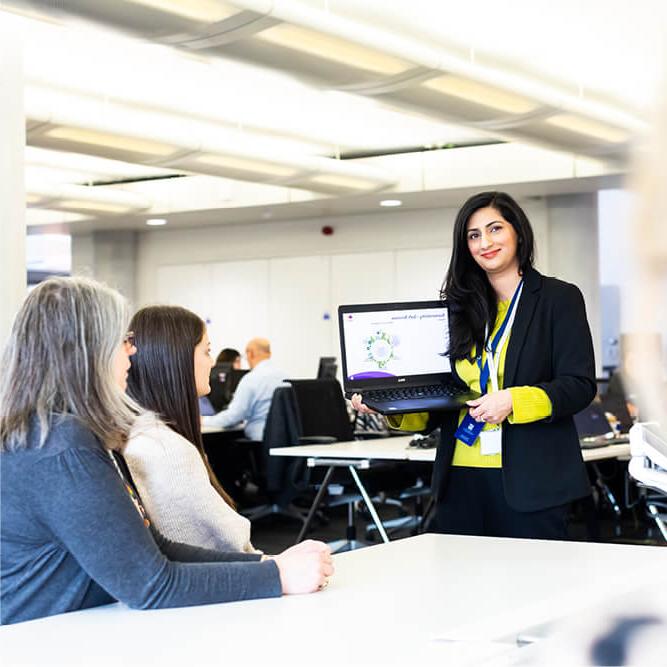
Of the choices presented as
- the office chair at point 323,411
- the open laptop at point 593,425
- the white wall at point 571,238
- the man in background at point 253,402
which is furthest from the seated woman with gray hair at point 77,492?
the white wall at point 571,238

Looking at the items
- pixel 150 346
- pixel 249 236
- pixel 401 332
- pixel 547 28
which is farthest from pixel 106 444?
pixel 249 236

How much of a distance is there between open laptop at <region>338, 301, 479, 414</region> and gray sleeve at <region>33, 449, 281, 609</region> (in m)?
1.25

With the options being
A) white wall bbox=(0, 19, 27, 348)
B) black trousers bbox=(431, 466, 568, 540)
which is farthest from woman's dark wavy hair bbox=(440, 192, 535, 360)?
white wall bbox=(0, 19, 27, 348)

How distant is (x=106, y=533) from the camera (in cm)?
170

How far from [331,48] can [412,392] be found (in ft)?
12.8

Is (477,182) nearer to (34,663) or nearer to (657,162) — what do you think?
(34,663)

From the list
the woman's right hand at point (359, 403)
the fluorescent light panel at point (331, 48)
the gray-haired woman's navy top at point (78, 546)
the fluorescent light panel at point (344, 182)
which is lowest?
the gray-haired woman's navy top at point (78, 546)

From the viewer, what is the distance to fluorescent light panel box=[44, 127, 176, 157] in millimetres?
8922

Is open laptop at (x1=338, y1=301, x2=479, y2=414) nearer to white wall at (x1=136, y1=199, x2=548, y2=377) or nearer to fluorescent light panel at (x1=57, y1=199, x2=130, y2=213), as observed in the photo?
fluorescent light panel at (x1=57, y1=199, x2=130, y2=213)

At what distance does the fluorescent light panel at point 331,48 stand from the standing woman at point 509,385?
3.44m

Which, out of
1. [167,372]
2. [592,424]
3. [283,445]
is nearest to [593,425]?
[592,424]

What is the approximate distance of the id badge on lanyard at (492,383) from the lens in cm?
289

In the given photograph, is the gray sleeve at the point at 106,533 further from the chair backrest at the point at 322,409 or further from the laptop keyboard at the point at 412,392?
the chair backrest at the point at 322,409

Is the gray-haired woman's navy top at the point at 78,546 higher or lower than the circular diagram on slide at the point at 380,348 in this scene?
lower
